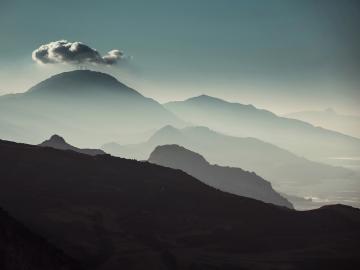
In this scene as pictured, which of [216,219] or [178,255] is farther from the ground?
[216,219]

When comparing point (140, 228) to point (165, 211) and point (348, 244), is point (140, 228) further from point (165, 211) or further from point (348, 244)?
point (348, 244)

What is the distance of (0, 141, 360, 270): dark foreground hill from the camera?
10776cm

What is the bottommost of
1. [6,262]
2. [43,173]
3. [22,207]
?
[6,262]

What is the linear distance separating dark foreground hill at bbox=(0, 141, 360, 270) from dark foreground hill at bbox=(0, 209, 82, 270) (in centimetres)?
1565

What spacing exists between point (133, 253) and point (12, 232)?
31155 mm

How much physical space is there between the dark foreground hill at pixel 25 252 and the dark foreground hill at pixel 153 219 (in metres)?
15.6

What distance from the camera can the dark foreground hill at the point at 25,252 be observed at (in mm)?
75062

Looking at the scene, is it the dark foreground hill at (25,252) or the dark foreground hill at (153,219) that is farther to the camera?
the dark foreground hill at (153,219)

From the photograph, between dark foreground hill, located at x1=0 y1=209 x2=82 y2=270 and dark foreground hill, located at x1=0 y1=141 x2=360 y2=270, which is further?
dark foreground hill, located at x1=0 y1=141 x2=360 y2=270

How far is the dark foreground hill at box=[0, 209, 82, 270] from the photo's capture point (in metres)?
75.1

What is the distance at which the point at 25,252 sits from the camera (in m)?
77.6

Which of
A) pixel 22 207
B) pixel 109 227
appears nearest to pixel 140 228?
pixel 109 227

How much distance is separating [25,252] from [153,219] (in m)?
62.3

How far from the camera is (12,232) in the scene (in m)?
80.0
